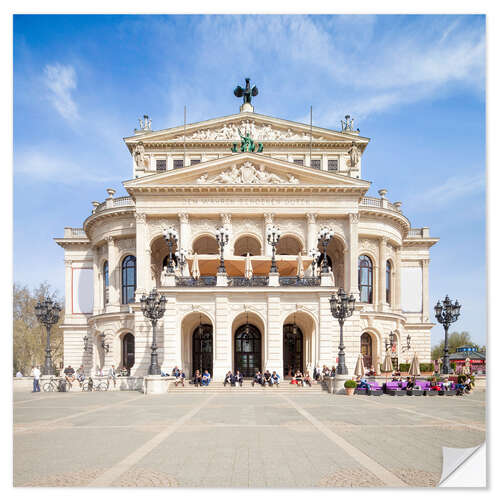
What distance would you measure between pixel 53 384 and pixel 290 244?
23835mm

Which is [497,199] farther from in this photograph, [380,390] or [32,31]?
[380,390]

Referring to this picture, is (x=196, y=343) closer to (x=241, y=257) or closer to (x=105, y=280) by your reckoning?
(x=241, y=257)

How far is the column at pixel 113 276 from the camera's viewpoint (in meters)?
47.7

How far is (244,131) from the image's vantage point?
166 feet

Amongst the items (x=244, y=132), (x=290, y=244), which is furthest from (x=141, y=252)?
(x=244, y=132)

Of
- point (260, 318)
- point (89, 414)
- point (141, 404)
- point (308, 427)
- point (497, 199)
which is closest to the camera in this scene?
point (497, 199)

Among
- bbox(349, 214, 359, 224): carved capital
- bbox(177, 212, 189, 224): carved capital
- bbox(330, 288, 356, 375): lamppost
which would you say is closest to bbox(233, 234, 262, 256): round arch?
bbox(177, 212, 189, 224): carved capital

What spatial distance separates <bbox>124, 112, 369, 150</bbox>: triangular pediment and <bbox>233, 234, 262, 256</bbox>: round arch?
1048 cm

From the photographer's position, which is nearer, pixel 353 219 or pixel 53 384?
pixel 53 384

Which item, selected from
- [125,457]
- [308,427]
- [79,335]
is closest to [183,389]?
[308,427]

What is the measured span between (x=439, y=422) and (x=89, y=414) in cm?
A: 1129

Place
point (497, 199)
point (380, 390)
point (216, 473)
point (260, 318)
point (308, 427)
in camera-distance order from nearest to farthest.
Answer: point (216, 473)
point (497, 199)
point (308, 427)
point (380, 390)
point (260, 318)

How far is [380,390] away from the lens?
2672 centimetres

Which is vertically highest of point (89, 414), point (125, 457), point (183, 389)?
point (125, 457)
